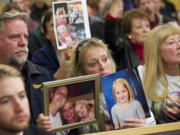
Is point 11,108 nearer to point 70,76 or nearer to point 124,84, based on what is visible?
point 124,84

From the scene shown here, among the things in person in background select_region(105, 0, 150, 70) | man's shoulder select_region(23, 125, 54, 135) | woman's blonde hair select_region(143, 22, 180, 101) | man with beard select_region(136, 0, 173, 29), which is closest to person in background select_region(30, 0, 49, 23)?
man with beard select_region(136, 0, 173, 29)

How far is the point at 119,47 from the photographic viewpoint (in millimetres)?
4305

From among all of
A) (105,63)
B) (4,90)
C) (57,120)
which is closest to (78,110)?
(57,120)

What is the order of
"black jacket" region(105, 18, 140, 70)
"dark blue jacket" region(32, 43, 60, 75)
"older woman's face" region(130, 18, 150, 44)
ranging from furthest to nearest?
"older woman's face" region(130, 18, 150, 44) < "black jacket" region(105, 18, 140, 70) < "dark blue jacket" region(32, 43, 60, 75)

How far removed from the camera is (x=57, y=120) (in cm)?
245

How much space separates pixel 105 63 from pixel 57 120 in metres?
0.70

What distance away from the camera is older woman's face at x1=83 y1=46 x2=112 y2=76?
9.59ft

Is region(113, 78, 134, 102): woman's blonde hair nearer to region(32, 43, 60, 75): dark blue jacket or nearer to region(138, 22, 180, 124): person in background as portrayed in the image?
region(138, 22, 180, 124): person in background

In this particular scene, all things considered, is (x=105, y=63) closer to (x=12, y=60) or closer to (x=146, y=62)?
(x=146, y=62)

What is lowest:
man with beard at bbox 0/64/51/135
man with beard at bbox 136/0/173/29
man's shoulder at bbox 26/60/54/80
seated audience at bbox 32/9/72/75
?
man with beard at bbox 0/64/51/135

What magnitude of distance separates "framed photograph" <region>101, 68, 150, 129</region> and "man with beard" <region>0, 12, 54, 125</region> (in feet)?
1.58

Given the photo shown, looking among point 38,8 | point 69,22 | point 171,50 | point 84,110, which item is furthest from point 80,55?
point 38,8

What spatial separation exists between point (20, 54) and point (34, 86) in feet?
0.82

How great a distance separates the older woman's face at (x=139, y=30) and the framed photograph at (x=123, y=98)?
159 cm
